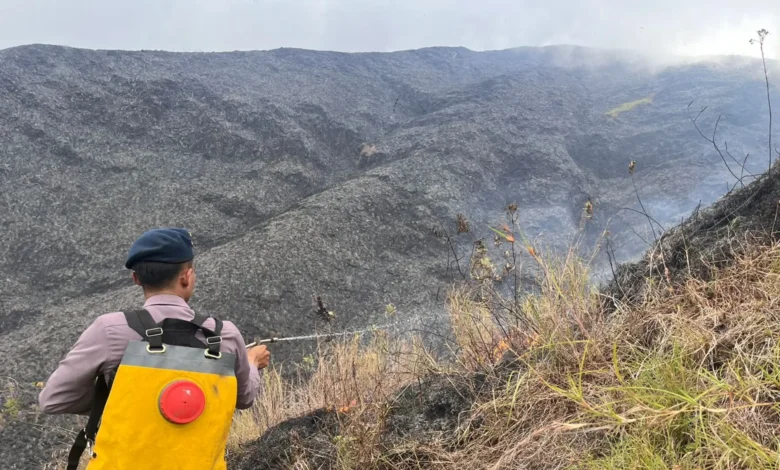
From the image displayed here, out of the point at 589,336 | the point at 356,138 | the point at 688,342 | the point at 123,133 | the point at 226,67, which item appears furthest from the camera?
the point at 226,67

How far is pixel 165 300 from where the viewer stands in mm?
1830

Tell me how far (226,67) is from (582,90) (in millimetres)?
11828

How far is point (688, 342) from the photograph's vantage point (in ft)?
6.19

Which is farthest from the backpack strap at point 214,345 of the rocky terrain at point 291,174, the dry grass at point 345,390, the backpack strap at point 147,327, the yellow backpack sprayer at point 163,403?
the rocky terrain at point 291,174

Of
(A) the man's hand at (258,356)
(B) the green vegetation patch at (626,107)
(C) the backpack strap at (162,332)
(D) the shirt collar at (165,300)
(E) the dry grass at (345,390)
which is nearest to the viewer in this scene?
(C) the backpack strap at (162,332)

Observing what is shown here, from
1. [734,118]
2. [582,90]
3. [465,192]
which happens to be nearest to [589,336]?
[465,192]

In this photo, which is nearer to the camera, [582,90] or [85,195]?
[85,195]

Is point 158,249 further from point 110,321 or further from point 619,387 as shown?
point 619,387

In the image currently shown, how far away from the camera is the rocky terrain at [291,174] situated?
709 cm

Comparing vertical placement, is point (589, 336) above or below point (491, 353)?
above

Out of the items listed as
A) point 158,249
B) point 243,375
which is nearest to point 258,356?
point 243,375

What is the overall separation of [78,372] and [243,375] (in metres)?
0.54

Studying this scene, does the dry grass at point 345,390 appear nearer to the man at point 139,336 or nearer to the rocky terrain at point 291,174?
the man at point 139,336

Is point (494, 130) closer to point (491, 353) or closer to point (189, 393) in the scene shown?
point (491, 353)
